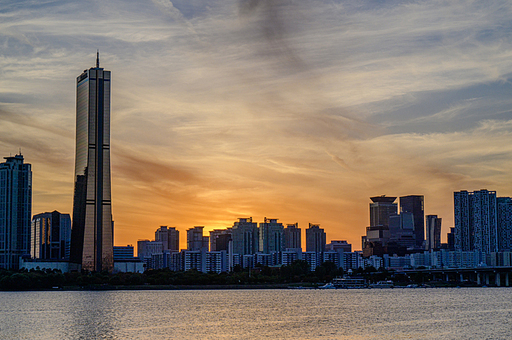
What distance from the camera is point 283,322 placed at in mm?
87500

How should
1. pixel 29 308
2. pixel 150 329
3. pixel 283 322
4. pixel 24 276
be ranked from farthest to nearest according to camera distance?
pixel 24 276, pixel 29 308, pixel 283 322, pixel 150 329

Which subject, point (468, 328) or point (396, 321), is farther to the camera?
point (396, 321)

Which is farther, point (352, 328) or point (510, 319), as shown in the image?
point (510, 319)

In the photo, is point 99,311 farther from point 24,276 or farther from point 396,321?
point 24,276

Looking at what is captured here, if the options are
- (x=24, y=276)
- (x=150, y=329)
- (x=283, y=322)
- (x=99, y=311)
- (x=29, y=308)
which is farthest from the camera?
(x=24, y=276)

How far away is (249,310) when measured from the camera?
108 m

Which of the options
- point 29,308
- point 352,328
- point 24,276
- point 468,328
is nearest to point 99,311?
point 29,308

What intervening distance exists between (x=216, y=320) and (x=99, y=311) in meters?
24.9

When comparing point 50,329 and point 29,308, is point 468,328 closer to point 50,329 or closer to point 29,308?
point 50,329

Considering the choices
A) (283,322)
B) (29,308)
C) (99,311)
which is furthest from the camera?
(29,308)

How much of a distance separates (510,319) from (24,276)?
140 meters

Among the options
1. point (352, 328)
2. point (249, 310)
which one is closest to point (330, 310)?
point (249, 310)

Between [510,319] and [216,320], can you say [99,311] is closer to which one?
[216,320]

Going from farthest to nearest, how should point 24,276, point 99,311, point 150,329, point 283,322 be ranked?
point 24,276 → point 99,311 → point 283,322 → point 150,329
